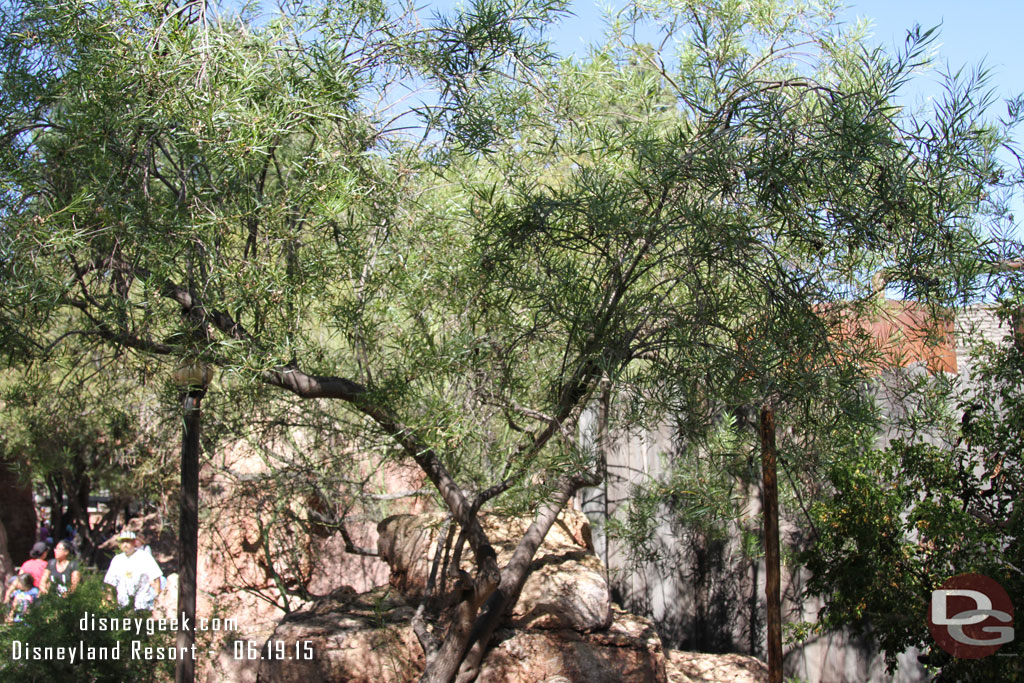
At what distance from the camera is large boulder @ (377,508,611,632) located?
607 centimetres

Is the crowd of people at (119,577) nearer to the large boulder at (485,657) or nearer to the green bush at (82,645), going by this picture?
the green bush at (82,645)

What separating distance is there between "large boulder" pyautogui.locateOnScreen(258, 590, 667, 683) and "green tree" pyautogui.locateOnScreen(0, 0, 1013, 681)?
514 millimetres

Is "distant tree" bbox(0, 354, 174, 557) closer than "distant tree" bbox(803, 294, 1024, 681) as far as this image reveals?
No

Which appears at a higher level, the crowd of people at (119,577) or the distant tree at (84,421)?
the distant tree at (84,421)

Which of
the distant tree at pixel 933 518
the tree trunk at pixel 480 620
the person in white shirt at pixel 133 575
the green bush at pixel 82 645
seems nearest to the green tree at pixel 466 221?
the tree trunk at pixel 480 620

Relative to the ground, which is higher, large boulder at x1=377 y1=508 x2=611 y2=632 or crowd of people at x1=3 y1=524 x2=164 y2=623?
large boulder at x1=377 y1=508 x2=611 y2=632

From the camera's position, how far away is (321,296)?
4.61 meters

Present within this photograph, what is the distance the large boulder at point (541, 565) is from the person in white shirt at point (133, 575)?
A: 257 cm

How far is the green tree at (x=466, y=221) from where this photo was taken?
3.66 m

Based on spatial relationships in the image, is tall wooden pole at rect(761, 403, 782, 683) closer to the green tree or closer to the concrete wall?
the green tree

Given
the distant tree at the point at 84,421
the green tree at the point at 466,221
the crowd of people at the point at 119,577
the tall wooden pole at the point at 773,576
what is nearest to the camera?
the green tree at the point at 466,221

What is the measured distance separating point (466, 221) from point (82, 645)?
4.24m

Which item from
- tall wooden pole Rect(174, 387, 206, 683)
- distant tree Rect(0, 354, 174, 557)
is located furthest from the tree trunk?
distant tree Rect(0, 354, 174, 557)

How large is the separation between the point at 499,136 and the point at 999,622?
3.72 meters
